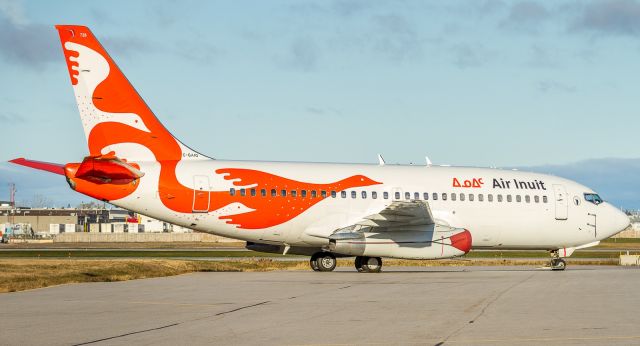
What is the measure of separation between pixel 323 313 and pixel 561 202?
24919mm

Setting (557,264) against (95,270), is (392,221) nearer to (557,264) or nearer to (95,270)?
(557,264)

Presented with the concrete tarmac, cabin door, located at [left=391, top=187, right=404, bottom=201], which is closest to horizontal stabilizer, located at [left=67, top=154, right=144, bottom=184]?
the concrete tarmac

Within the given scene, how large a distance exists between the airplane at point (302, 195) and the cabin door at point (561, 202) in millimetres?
66

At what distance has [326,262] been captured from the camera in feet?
120

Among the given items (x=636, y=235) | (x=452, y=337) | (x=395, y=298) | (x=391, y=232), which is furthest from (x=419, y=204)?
(x=636, y=235)

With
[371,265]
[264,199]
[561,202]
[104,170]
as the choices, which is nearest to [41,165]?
[104,170]

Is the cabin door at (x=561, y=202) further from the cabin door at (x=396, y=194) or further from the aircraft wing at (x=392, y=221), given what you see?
the cabin door at (x=396, y=194)

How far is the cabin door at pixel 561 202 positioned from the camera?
3988cm

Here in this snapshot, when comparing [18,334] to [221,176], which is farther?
[221,176]

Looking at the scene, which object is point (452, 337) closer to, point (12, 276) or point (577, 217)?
point (12, 276)

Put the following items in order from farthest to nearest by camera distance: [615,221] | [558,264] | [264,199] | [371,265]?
1. [615,221]
2. [558,264]
3. [371,265]
4. [264,199]

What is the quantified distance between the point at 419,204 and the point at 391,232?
1.81 meters

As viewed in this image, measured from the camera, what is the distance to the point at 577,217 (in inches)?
1586

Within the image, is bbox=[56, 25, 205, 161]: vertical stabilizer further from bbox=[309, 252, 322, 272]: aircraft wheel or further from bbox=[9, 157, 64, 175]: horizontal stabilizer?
bbox=[309, 252, 322, 272]: aircraft wheel
